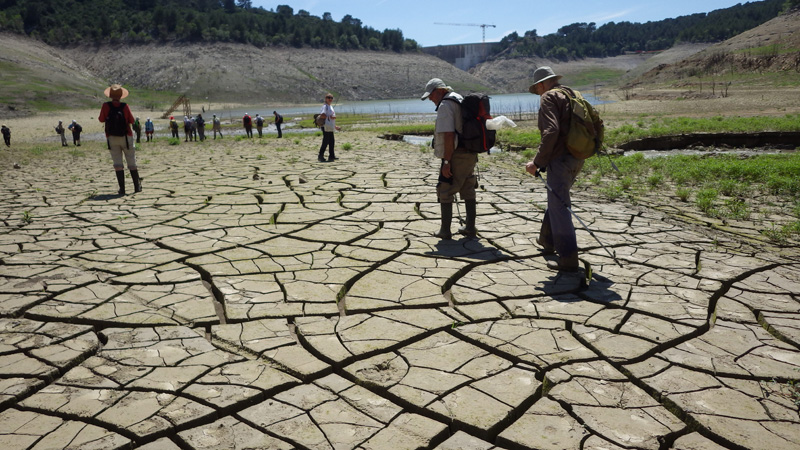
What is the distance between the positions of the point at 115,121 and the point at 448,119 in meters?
5.22

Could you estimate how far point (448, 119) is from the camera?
513cm

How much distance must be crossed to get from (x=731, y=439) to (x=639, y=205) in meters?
5.31

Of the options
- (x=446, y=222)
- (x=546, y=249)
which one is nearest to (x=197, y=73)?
(x=446, y=222)

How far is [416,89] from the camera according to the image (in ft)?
330

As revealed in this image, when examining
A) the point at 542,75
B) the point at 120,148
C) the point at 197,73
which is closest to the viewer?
the point at 542,75

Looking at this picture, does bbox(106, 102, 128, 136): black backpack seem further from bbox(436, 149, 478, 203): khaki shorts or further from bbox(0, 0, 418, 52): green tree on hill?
bbox(0, 0, 418, 52): green tree on hill

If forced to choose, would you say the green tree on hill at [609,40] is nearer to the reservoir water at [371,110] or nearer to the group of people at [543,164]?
the reservoir water at [371,110]

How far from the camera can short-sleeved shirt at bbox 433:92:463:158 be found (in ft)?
16.8

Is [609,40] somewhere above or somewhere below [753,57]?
above

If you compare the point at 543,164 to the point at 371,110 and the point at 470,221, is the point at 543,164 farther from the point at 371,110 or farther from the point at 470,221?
the point at 371,110

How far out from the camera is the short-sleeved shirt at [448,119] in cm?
512

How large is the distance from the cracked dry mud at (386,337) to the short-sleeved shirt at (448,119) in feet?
3.30

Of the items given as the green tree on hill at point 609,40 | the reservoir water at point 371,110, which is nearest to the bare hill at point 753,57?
the reservoir water at point 371,110

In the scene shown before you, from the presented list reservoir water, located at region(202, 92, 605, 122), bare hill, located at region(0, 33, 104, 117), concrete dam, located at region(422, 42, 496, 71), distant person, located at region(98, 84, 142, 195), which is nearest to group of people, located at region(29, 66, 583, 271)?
distant person, located at region(98, 84, 142, 195)
